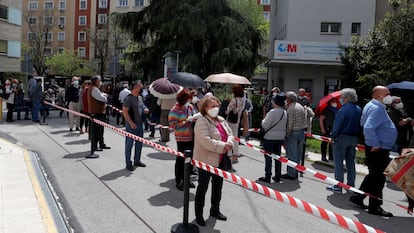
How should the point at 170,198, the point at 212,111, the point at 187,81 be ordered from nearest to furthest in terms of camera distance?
the point at 212,111
the point at 170,198
the point at 187,81

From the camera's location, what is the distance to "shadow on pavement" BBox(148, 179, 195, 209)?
6648 mm

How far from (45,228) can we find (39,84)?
13.1m

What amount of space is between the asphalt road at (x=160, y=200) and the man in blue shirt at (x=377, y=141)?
0.32 metres

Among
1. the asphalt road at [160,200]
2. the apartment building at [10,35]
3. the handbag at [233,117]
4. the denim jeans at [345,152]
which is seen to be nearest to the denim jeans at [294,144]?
the asphalt road at [160,200]

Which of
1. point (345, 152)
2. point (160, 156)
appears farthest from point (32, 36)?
point (345, 152)

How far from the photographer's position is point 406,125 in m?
10.2

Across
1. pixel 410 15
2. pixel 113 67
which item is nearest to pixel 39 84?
pixel 113 67

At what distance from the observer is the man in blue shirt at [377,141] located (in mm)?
6562

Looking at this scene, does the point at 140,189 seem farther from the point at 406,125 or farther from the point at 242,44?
the point at 242,44

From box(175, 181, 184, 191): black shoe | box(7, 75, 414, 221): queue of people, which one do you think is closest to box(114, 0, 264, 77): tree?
box(7, 75, 414, 221): queue of people

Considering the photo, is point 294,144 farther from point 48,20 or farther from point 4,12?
point 48,20

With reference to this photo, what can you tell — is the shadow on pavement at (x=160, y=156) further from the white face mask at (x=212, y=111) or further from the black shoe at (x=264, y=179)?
the white face mask at (x=212, y=111)

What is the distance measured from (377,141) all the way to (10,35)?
4226 centimetres

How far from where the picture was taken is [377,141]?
6.55m
